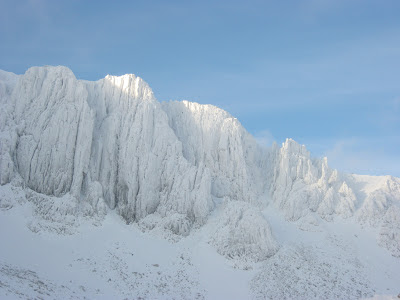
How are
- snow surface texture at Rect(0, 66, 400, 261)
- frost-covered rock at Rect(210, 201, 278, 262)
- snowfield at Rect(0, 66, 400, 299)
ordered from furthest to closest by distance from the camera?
1. snow surface texture at Rect(0, 66, 400, 261)
2. frost-covered rock at Rect(210, 201, 278, 262)
3. snowfield at Rect(0, 66, 400, 299)

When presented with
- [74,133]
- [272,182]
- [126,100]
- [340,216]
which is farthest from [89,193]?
[340,216]

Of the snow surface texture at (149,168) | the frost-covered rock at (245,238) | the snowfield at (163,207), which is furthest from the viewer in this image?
the snow surface texture at (149,168)

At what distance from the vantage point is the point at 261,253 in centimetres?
4469

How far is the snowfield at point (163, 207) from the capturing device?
4006 centimetres

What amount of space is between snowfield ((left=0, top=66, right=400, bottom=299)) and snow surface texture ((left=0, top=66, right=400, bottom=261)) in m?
0.16

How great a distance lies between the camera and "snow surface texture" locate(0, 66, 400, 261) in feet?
154

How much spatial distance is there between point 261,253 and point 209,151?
737 inches

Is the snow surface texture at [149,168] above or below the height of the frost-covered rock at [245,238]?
above

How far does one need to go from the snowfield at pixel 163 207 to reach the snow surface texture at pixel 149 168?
0.51 feet

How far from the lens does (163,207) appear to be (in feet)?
162

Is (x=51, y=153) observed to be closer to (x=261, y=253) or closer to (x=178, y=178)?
(x=178, y=178)

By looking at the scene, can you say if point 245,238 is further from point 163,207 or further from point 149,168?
point 149,168

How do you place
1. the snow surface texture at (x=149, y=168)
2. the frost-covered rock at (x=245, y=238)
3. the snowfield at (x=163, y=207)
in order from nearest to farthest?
the snowfield at (x=163, y=207) < the frost-covered rock at (x=245, y=238) < the snow surface texture at (x=149, y=168)

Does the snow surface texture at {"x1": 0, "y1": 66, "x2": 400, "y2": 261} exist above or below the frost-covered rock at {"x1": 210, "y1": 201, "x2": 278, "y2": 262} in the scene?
above
